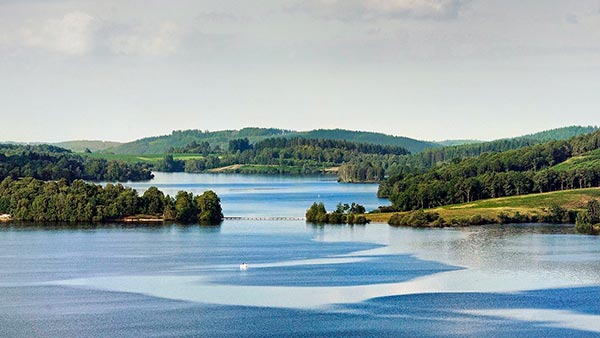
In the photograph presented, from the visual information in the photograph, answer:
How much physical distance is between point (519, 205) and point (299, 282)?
215ft

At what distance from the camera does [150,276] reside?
3428 inches

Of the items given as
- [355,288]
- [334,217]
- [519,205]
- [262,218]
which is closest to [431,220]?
[334,217]

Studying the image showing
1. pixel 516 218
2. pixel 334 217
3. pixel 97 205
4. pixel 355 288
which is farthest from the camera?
pixel 97 205

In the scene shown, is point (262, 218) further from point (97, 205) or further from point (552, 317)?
point (552, 317)

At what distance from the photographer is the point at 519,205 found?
14112 centimetres

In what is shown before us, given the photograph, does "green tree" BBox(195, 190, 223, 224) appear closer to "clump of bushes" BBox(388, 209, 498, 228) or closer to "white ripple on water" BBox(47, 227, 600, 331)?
"clump of bushes" BBox(388, 209, 498, 228)

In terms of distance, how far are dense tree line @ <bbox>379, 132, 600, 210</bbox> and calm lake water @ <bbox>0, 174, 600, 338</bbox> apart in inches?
873

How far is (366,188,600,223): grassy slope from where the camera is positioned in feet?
444

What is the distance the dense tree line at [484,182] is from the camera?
147m

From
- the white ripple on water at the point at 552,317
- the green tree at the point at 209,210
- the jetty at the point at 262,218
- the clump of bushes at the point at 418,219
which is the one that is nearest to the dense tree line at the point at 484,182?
the clump of bushes at the point at 418,219

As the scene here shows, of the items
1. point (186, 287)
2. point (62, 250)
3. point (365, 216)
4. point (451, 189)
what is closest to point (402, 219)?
point (365, 216)

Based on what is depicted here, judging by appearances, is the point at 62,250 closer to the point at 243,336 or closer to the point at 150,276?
the point at 150,276

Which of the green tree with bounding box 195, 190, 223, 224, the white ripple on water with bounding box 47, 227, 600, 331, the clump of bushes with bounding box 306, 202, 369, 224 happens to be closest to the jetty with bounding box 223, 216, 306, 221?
the green tree with bounding box 195, 190, 223, 224

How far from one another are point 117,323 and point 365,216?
234ft
